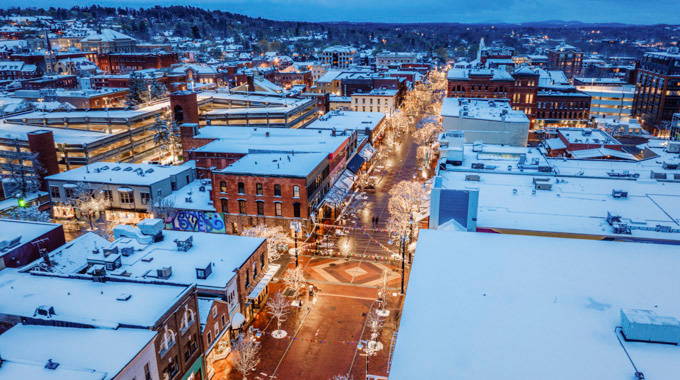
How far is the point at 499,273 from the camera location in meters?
30.1

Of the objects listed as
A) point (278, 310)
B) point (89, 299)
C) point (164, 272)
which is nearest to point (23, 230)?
point (164, 272)

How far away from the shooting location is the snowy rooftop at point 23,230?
138ft

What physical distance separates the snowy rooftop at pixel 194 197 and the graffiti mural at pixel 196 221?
0.68 metres

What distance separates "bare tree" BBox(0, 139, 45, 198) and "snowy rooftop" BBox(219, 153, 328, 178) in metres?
31.2

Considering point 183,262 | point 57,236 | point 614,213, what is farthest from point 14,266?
point 614,213

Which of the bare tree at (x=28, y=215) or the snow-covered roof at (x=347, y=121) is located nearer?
the bare tree at (x=28, y=215)

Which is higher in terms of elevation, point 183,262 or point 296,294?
point 183,262

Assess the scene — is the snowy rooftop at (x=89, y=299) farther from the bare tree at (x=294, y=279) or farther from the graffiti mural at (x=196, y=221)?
the graffiti mural at (x=196, y=221)

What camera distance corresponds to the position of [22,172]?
66625 millimetres

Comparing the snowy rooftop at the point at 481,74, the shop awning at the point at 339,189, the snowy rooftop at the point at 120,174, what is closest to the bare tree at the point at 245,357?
the shop awning at the point at 339,189

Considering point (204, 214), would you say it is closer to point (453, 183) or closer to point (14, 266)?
point (14, 266)

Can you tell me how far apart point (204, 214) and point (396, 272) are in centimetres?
2574

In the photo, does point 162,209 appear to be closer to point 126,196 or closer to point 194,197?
point 194,197

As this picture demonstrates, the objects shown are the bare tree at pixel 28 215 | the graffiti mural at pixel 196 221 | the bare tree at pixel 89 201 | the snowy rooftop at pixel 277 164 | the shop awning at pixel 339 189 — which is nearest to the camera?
the bare tree at pixel 28 215
